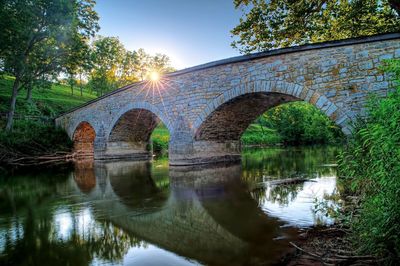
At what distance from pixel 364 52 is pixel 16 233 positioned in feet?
28.2

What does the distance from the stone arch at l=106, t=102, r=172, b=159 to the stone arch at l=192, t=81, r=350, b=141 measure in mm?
4356

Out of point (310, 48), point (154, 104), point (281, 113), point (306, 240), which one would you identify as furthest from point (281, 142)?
point (306, 240)

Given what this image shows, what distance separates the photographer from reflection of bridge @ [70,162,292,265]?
3.58 m

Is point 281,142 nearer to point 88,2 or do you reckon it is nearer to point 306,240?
point 88,2

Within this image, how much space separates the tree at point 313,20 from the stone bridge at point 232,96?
2.35 meters

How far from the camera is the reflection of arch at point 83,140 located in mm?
21892

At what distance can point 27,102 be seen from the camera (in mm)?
27203

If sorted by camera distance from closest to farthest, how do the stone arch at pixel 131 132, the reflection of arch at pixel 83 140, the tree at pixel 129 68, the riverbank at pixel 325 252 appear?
the riverbank at pixel 325 252
the stone arch at pixel 131 132
the reflection of arch at pixel 83 140
the tree at pixel 129 68

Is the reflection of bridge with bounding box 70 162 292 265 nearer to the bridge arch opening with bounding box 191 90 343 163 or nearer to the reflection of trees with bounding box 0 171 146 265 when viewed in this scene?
the reflection of trees with bounding box 0 171 146 265

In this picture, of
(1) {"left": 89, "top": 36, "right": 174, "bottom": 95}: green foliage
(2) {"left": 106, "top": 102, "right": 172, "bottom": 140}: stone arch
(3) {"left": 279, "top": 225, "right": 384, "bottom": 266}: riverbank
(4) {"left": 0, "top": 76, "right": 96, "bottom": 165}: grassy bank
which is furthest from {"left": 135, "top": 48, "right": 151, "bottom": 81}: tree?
(3) {"left": 279, "top": 225, "right": 384, "bottom": 266}: riverbank

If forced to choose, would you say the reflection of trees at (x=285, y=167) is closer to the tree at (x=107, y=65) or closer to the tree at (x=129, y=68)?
the tree at (x=107, y=65)

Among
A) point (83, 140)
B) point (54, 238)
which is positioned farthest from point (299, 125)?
point (54, 238)

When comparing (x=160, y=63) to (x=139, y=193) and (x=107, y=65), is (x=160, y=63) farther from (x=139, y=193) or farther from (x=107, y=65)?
(x=139, y=193)

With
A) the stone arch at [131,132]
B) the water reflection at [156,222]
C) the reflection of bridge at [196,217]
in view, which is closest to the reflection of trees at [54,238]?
the water reflection at [156,222]
